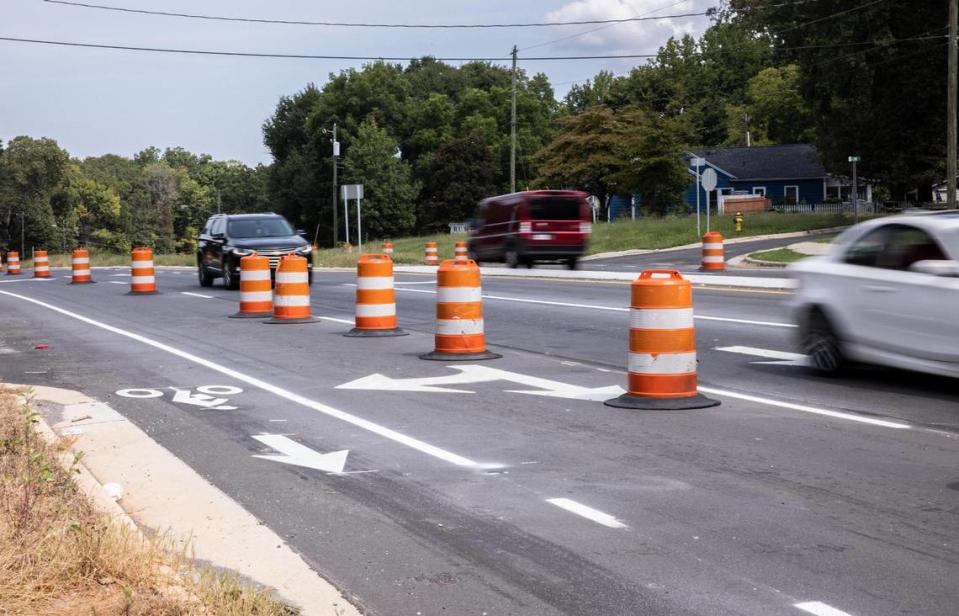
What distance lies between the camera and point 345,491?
6902mm

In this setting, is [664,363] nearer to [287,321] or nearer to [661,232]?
[287,321]

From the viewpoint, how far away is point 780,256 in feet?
121

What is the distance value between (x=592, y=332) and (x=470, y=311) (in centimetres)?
292

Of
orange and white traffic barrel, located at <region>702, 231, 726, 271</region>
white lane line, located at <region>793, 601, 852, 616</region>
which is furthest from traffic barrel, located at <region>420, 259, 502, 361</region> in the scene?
orange and white traffic barrel, located at <region>702, 231, 726, 271</region>

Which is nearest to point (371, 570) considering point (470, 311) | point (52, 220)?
point (470, 311)

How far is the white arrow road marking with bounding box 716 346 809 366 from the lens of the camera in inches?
480

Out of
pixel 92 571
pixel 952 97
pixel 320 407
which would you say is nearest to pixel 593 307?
pixel 320 407

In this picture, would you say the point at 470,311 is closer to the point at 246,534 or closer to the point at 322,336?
the point at 322,336

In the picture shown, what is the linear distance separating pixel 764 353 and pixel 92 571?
9482mm

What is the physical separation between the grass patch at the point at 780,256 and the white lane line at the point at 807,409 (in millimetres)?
25539

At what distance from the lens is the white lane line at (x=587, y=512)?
6066 millimetres

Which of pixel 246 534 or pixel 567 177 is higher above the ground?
pixel 567 177

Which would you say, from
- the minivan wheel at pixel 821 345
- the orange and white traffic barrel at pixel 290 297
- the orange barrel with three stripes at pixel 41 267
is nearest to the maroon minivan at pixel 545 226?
the orange and white traffic barrel at pixel 290 297

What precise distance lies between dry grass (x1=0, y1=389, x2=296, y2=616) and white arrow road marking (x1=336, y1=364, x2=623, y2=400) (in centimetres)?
517
